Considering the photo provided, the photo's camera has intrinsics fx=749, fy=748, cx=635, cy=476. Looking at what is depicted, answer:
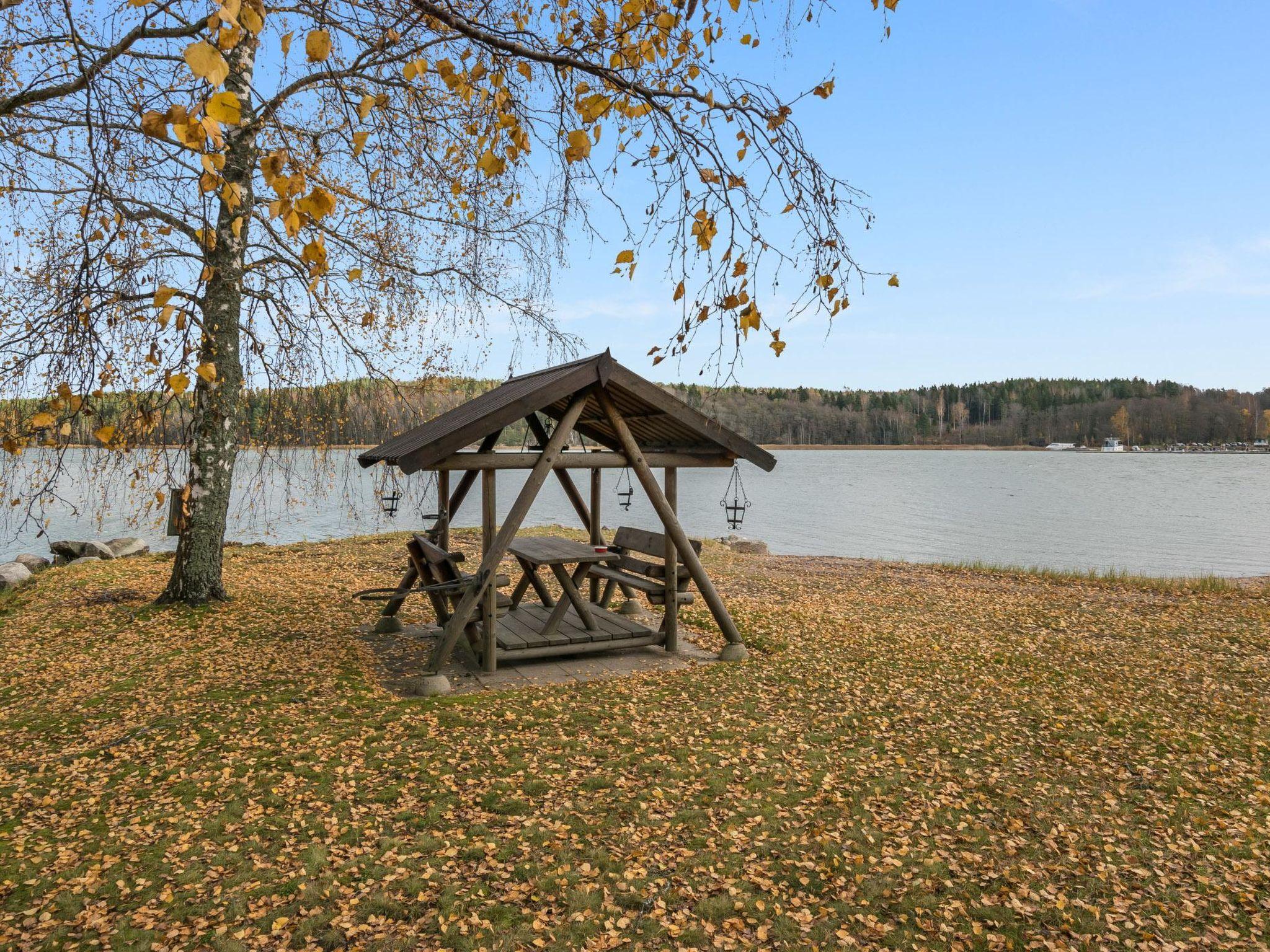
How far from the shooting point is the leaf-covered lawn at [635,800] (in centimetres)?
355

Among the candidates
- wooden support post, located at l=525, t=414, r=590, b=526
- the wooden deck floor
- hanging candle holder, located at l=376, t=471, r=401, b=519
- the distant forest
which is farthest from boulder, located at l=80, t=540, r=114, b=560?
the distant forest

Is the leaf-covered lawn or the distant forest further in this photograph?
the distant forest

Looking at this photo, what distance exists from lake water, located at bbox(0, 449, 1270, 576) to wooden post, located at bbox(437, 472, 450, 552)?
23 cm

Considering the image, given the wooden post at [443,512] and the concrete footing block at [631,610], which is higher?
the wooden post at [443,512]

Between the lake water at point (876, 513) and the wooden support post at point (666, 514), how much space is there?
2.60m

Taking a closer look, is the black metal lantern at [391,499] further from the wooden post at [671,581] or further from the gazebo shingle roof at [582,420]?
the wooden post at [671,581]

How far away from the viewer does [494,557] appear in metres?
6.73

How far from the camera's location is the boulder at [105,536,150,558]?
1542cm

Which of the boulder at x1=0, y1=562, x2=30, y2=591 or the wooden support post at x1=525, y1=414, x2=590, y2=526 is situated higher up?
the wooden support post at x1=525, y1=414, x2=590, y2=526

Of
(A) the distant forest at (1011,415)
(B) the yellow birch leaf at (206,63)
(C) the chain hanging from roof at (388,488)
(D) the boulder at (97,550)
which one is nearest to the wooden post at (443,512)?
(C) the chain hanging from roof at (388,488)

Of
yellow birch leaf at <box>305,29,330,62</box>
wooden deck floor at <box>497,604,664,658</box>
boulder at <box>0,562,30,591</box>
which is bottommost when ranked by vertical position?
boulder at <box>0,562,30,591</box>

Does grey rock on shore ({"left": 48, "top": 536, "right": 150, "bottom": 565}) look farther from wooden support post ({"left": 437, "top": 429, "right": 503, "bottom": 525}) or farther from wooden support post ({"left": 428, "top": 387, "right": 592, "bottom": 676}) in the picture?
wooden support post ({"left": 428, "top": 387, "right": 592, "bottom": 676})

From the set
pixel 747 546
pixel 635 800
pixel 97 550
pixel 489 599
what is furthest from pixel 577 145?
pixel 747 546

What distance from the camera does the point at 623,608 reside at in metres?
9.78
